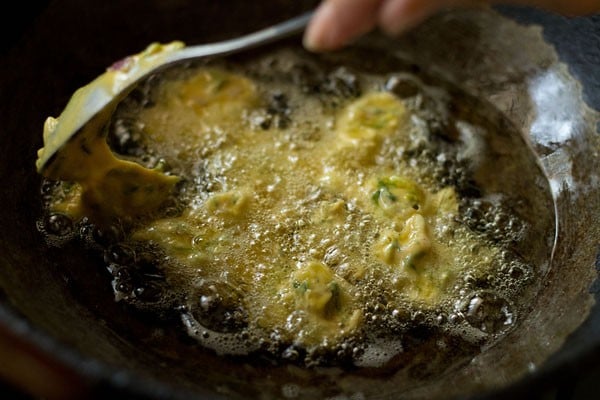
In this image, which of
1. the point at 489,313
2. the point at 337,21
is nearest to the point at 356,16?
the point at 337,21

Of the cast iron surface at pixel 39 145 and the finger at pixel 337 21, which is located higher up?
the finger at pixel 337 21

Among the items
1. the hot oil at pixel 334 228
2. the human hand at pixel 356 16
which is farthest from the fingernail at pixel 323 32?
the hot oil at pixel 334 228

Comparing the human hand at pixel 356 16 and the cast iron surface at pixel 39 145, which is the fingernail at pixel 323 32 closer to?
the human hand at pixel 356 16

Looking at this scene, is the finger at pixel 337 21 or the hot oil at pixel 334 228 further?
the hot oil at pixel 334 228

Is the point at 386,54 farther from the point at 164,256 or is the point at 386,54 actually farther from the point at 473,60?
A: the point at 164,256

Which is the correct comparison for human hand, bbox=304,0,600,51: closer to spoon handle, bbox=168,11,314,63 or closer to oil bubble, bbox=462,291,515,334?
spoon handle, bbox=168,11,314,63

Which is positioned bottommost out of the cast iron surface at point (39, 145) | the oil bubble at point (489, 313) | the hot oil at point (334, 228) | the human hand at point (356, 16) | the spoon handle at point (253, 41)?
the oil bubble at point (489, 313)
